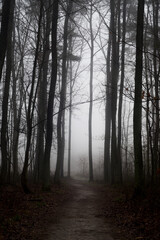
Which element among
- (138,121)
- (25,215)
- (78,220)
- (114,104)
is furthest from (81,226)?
(114,104)

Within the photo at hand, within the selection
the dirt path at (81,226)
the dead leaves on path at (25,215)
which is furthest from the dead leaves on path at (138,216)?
the dead leaves on path at (25,215)

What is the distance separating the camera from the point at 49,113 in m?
11.4

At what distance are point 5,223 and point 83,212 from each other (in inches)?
118

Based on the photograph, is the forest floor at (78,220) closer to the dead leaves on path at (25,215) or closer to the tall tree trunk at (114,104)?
the dead leaves on path at (25,215)

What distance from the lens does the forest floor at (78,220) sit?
17.6 ft

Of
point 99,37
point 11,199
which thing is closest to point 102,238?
point 11,199

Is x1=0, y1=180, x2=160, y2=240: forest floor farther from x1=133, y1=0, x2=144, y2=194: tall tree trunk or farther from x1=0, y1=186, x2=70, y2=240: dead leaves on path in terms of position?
x1=133, y1=0, x2=144, y2=194: tall tree trunk

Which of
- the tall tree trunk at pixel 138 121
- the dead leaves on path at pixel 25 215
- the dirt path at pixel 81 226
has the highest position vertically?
the tall tree trunk at pixel 138 121

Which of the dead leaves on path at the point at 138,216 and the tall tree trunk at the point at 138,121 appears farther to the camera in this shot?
the tall tree trunk at the point at 138,121

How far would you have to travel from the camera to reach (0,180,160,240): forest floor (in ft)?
17.6

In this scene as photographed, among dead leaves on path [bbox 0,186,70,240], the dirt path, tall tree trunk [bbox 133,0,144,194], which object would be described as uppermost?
tall tree trunk [bbox 133,0,144,194]

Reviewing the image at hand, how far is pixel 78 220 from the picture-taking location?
6.83 m

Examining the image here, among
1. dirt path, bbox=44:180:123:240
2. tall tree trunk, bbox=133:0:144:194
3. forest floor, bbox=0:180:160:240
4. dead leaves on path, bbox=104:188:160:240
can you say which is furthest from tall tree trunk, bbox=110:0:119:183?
dirt path, bbox=44:180:123:240

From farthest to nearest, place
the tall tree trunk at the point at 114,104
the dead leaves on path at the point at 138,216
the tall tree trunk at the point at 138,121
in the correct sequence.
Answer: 1. the tall tree trunk at the point at 114,104
2. the tall tree trunk at the point at 138,121
3. the dead leaves on path at the point at 138,216
